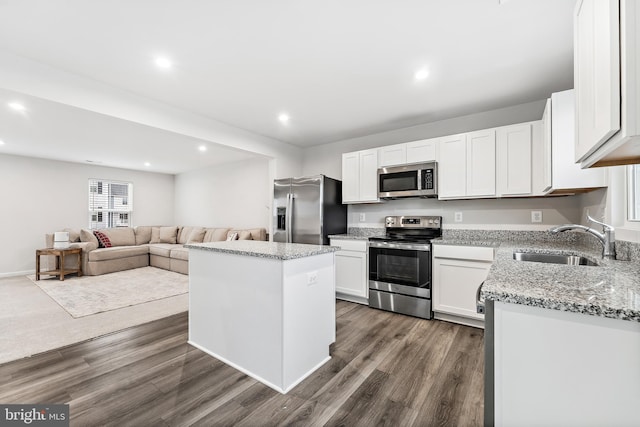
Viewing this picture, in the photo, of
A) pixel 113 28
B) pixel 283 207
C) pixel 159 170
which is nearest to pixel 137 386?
pixel 113 28

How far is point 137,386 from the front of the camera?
1.89 meters

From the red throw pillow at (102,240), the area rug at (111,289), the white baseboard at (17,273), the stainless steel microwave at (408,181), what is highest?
the stainless steel microwave at (408,181)

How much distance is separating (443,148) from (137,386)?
3622mm

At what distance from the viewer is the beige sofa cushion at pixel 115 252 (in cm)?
525

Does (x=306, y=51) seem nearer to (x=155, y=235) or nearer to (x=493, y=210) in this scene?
(x=493, y=210)

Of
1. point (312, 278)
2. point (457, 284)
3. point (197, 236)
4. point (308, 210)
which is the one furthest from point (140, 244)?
point (457, 284)

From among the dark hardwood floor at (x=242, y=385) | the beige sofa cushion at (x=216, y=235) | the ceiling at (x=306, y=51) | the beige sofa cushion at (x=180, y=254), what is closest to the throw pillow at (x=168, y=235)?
the beige sofa cushion at (x=216, y=235)

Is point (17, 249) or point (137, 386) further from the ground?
point (17, 249)

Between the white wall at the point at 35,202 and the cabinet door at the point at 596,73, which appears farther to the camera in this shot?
the white wall at the point at 35,202

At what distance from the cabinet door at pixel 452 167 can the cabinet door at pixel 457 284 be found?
81 centimetres

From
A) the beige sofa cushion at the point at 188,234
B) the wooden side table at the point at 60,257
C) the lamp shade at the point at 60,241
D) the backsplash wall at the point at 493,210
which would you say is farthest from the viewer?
the beige sofa cushion at the point at 188,234

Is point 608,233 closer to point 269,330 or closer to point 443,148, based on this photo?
point 443,148

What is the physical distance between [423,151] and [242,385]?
3.07 meters

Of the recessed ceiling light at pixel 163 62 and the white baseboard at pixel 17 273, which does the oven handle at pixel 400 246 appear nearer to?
the recessed ceiling light at pixel 163 62
